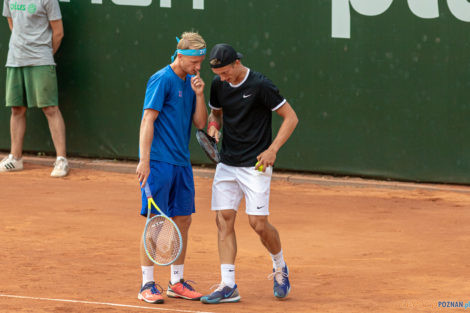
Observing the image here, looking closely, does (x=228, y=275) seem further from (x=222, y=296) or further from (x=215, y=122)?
(x=215, y=122)

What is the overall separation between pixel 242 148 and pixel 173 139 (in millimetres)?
492

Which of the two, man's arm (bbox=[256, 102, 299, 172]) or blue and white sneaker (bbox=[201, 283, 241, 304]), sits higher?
man's arm (bbox=[256, 102, 299, 172])

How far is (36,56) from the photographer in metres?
11.7

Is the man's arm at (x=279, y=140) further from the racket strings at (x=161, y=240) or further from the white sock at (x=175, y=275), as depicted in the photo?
the white sock at (x=175, y=275)

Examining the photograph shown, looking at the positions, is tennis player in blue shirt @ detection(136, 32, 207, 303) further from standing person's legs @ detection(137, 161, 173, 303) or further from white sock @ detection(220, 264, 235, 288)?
white sock @ detection(220, 264, 235, 288)

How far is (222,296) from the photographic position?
6449 mm

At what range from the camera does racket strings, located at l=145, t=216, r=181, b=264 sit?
6.21 m

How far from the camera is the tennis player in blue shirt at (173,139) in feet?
20.7

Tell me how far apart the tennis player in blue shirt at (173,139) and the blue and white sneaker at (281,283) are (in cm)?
53

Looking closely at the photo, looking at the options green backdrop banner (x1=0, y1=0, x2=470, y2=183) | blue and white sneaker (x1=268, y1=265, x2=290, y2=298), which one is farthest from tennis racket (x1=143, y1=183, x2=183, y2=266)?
green backdrop banner (x1=0, y1=0, x2=470, y2=183)

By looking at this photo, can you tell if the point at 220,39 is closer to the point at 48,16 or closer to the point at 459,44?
the point at 48,16

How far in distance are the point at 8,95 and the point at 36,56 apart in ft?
2.10

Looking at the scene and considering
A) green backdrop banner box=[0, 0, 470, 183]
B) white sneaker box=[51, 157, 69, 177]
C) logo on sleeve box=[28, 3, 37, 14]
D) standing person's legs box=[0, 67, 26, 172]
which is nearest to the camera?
green backdrop banner box=[0, 0, 470, 183]

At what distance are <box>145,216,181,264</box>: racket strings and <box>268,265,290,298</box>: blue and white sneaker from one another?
2.64 feet
